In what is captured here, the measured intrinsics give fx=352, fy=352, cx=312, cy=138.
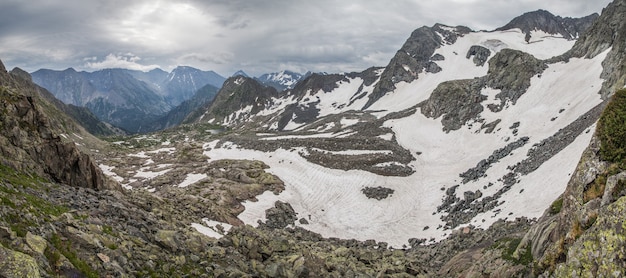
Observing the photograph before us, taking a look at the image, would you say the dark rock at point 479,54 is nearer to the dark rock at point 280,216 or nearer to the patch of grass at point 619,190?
the dark rock at point 280,216

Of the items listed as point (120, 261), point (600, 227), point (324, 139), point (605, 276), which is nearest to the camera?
point (605, 276)

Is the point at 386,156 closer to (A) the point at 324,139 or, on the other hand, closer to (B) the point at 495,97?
(A) the point at 324,139

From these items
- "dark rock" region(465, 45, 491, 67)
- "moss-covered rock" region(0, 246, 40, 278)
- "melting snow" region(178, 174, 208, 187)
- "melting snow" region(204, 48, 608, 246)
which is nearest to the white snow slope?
"melting snow" region(204, 48, 608, 246)

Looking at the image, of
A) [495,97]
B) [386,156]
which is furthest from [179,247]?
[495,97]

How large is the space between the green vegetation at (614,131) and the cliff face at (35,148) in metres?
29.3

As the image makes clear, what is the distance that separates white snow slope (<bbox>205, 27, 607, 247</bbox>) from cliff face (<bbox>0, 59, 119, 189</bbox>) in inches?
720

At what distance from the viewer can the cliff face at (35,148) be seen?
20844mm

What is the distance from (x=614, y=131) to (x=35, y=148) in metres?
31.3

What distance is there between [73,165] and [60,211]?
1020 centimetres

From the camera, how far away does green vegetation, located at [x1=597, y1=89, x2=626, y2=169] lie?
46.9 ft

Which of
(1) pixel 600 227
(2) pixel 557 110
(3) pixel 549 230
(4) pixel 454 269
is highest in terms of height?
(2) pixel 557 110

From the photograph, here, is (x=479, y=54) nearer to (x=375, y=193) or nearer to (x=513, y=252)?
(x=375, y=193)

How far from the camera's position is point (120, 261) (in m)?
14.0

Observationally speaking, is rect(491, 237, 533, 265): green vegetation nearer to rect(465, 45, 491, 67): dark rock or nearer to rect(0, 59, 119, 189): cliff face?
rect(0, 59, 119, 189): cliff face
